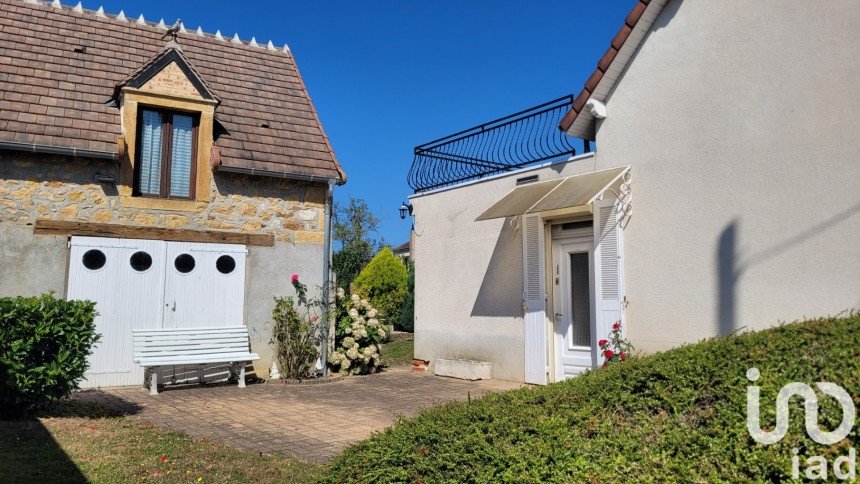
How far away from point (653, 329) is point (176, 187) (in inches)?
343

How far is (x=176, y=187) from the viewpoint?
1188 cm

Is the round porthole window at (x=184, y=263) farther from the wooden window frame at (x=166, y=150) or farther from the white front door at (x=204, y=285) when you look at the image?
the wooden window frame at (x=166, y=150)

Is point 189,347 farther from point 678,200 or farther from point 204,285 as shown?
point 678,200

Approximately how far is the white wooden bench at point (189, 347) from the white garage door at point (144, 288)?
0.49 meters

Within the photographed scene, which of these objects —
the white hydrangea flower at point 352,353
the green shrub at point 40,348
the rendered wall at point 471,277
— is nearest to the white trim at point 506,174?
the rendered wall at point 471,277

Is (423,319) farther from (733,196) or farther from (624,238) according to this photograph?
(733,196)

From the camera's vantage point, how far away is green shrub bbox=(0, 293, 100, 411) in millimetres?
7477

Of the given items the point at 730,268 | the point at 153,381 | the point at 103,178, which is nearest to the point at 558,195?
the point at 730,268

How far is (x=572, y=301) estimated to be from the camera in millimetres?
10312

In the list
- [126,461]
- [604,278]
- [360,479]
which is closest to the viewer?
[360,479]

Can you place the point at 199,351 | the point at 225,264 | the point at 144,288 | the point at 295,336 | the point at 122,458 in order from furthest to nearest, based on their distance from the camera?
the point at 295,336, the point at 225,264, the point at 144,288, the point at 199,351, the point at 122,458

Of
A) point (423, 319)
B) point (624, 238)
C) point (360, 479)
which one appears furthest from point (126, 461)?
point (423, 319)

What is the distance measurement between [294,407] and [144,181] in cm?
542

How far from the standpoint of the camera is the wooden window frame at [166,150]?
11594 mm
